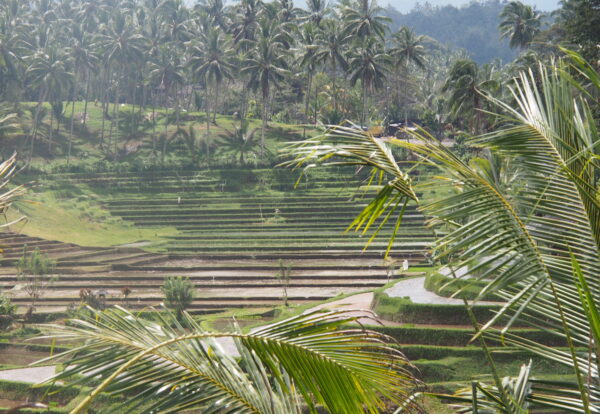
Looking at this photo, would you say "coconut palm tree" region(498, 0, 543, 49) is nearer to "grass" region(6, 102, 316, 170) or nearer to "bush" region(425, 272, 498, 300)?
"grass" region(6, 102, 316, 170)

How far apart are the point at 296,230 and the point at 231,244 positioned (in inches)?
178

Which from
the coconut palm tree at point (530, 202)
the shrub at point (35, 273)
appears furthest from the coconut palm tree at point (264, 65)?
the coconut palm tree at point (530, 202)

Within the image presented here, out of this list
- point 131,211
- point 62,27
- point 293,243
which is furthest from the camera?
point 62,27

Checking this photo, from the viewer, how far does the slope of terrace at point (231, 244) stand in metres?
29.1

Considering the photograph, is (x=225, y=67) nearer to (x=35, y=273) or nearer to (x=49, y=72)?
(x=49, y=72)

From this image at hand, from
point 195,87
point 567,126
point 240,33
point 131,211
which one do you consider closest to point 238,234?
point 131,211

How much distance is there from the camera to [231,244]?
35438mm

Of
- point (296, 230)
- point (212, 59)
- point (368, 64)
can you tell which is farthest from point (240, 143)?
point (296, 230)

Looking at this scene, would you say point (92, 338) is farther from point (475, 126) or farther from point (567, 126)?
point (475, 126)

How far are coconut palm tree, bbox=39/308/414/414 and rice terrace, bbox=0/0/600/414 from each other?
0.01m

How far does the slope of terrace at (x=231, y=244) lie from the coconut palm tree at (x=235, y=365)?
18328mm

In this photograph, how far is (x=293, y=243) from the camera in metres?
35.6

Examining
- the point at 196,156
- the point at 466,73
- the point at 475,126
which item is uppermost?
the point at 466,73

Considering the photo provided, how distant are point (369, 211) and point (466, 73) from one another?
117ft
